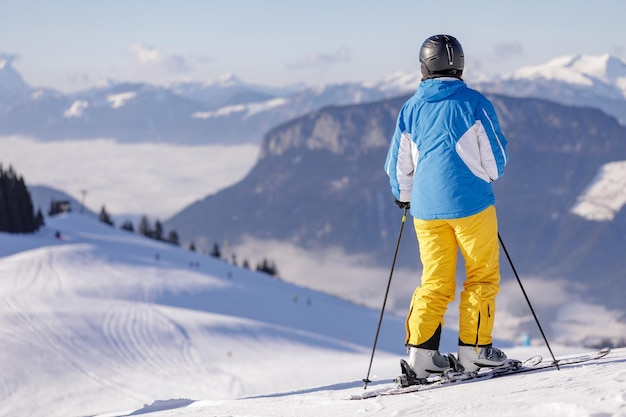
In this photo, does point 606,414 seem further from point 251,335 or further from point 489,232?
point 251,335

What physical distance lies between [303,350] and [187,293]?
14.9m

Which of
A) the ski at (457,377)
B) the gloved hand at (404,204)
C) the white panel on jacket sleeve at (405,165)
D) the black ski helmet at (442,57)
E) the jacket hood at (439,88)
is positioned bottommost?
A: the ski at (457,377)

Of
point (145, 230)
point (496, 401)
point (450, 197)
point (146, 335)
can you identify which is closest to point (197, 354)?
point (146, 335)

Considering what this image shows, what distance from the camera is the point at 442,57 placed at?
6324mm

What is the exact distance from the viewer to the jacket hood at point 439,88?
20.6 ft

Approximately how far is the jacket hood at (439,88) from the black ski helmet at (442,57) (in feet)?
0.24

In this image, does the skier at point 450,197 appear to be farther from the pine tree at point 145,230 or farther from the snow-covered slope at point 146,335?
the pine tree at point 145,230

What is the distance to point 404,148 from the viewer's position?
654 centimetres

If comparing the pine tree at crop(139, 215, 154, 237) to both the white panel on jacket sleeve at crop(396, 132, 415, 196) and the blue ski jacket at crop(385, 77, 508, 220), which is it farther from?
the blue ski jacket at crop(385, 77, 508, 220)

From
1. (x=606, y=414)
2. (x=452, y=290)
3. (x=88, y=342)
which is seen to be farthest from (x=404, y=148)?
(x=88, y=342)

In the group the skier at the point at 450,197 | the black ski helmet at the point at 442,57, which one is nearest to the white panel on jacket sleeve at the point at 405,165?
the skier at the point at 450,197

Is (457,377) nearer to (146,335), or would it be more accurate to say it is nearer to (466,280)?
(466,280)

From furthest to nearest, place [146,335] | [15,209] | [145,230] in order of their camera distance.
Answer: [145,230] < [15,209] < [146,335]

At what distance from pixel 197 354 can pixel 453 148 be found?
66.3ft
